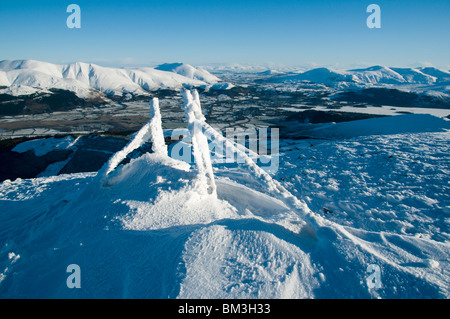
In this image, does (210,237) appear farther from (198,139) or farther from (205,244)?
(198,139)

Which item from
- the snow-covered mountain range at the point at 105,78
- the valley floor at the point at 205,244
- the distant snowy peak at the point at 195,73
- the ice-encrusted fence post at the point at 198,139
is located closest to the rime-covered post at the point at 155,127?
the valley floor at the point at 205,244

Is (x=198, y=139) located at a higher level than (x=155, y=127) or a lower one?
lower

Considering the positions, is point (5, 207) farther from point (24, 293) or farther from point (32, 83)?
point (32, 83)
